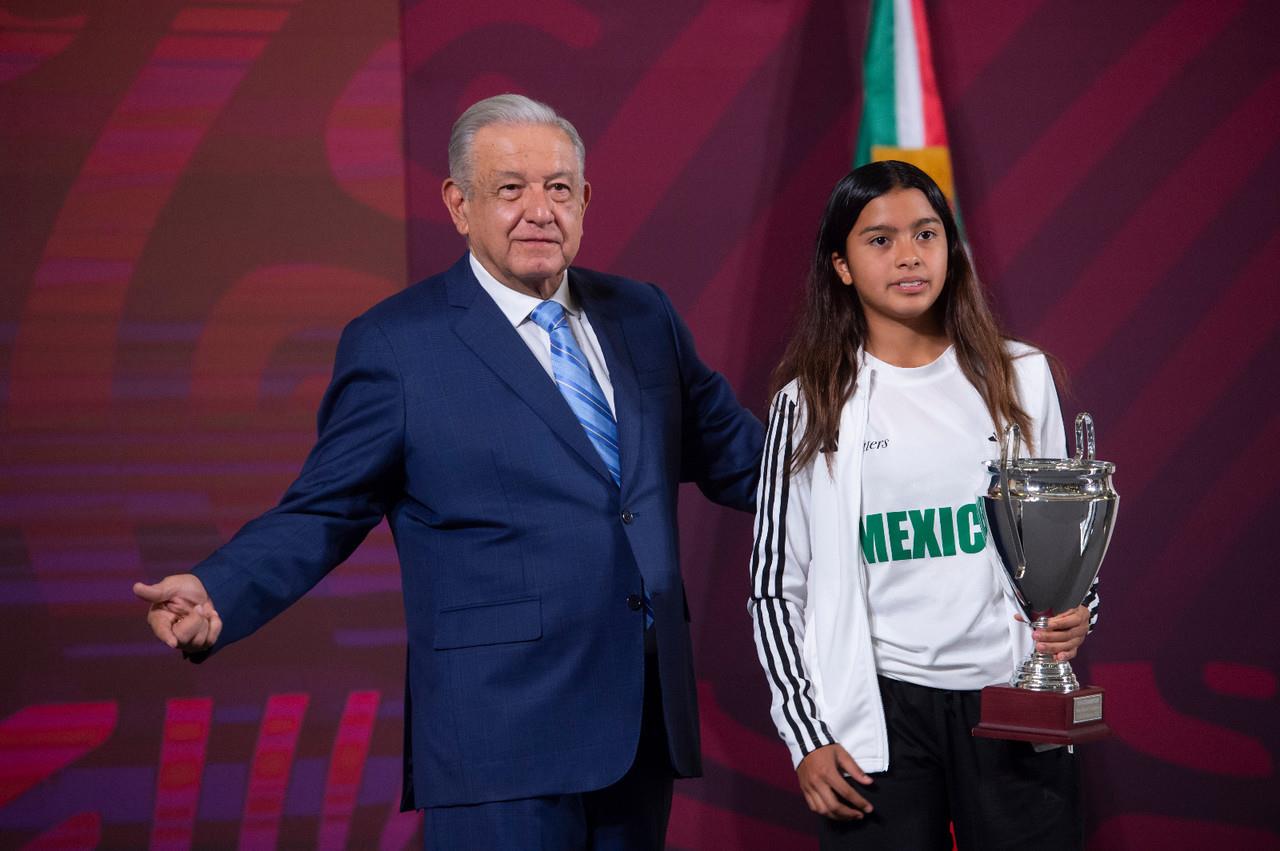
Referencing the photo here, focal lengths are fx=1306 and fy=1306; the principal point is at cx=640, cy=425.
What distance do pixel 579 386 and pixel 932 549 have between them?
22.0 inches

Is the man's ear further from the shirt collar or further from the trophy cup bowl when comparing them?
the trophy cup bowl

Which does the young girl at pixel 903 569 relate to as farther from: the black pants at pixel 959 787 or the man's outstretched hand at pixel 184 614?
the man's outstretched hand at pixel 184 614

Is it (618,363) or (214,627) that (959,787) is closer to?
(618,363)

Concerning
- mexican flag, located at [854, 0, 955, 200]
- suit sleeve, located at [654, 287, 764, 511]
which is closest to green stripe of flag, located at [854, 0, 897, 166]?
mexican flag, located at [854, 0, 955, 200]

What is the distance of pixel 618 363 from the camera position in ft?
6.46

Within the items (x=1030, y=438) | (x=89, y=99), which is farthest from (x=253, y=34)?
(x=1030, y=438)

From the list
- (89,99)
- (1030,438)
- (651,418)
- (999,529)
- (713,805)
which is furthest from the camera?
(713,805)

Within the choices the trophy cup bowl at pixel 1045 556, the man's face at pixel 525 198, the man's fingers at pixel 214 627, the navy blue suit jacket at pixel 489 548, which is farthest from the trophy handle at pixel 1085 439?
the man's fingers at pixel 214 627

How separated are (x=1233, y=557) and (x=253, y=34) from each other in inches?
103

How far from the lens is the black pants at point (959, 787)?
1685 mm

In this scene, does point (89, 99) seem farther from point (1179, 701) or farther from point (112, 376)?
point (1179, 701)

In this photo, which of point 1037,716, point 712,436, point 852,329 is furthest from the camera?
point 712,436

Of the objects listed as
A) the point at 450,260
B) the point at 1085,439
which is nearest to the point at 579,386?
the point at 1085,439

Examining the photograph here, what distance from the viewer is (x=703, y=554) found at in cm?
304
